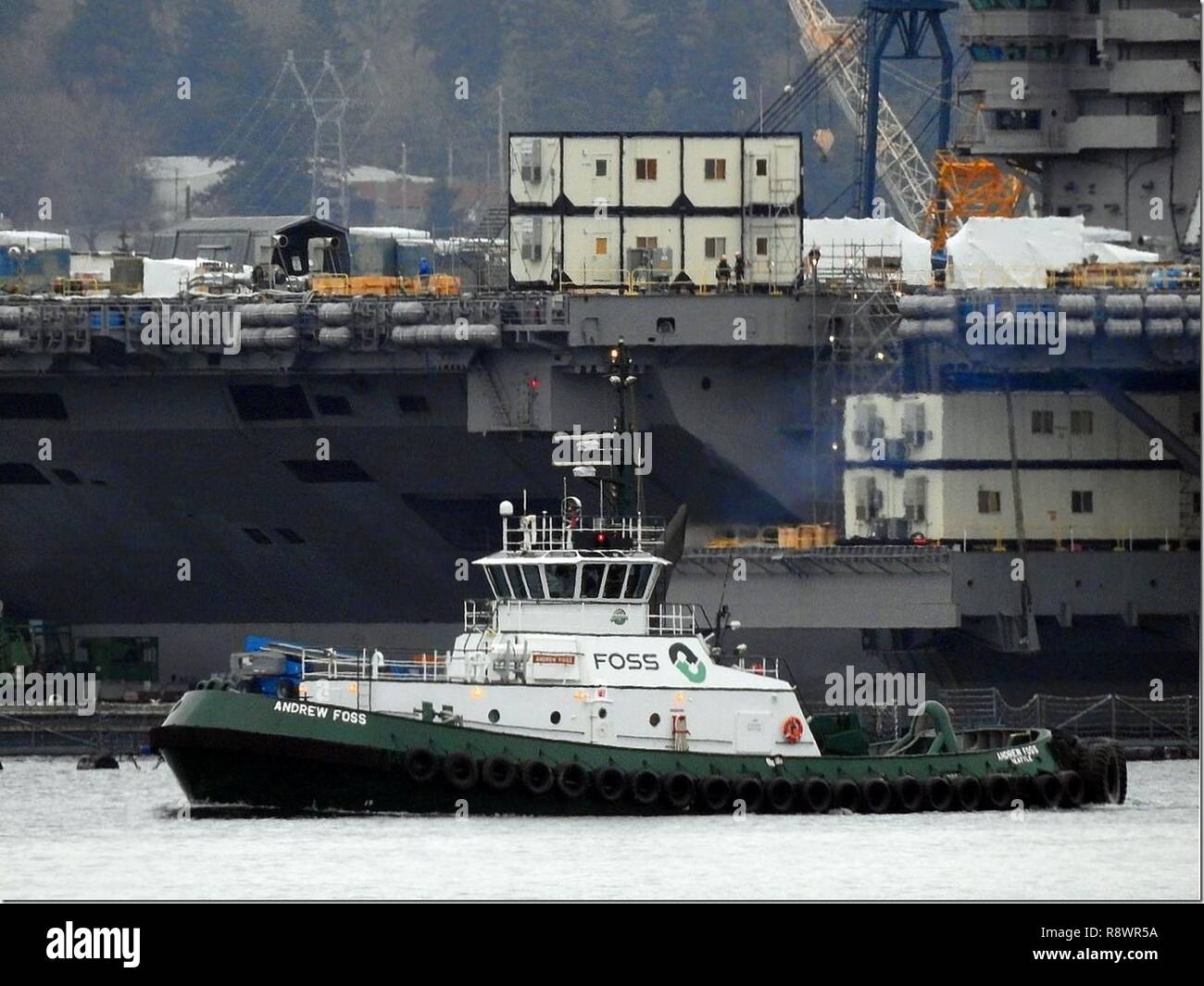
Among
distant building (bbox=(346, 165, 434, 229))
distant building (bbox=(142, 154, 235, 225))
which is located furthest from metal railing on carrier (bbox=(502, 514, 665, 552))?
distant building (bbox=(346, 165, 434, 229))

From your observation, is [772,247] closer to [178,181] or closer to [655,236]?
[655,236]

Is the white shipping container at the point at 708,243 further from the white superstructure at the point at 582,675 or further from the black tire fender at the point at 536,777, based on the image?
the black tire fender at the point at 536,777

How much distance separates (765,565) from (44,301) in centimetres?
1437

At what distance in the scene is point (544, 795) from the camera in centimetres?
4234

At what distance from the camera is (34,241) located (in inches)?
2965

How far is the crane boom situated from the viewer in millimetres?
93188

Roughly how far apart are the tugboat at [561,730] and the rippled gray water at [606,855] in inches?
15.1

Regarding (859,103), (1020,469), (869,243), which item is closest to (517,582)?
(1020,469)

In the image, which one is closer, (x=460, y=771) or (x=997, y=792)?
(x=460, y=771)

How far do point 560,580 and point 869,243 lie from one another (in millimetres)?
30502

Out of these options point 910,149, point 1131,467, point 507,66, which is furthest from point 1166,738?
point 507,66

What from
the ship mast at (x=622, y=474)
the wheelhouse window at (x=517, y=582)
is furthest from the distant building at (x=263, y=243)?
the wheelhouse window at (x=517, y=582)

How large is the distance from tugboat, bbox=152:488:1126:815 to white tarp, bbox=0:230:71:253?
31748mm

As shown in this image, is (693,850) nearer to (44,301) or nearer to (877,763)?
(877,763)
